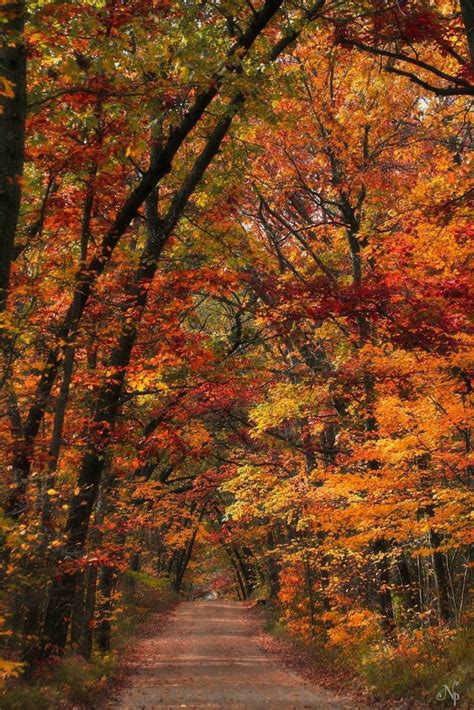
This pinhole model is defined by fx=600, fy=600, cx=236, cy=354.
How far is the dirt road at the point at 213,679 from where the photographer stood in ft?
34.1

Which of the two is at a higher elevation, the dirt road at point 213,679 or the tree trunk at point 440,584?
the tree trunk at point 440,584

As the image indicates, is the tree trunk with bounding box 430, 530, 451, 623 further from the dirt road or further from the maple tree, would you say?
the dirt road

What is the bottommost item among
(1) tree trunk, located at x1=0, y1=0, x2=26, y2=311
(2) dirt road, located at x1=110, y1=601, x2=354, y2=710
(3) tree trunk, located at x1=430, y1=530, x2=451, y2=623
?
(2) dirt road, located at x1=110, y1=601, x2=354, y2=710

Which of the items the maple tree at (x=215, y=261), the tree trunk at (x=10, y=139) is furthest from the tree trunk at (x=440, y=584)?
the tree trunk at (x=10, y=139)

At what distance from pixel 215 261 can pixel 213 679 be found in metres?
8.99

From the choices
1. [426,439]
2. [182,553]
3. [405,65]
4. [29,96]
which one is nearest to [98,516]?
[426,439]

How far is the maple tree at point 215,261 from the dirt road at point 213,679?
5.42 ft

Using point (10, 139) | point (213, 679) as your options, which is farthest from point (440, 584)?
point (10, 139)

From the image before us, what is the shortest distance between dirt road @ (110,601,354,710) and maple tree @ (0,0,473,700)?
5.42 feet

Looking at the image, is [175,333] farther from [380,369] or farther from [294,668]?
[294,668]

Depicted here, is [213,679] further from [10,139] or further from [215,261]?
[10,139]

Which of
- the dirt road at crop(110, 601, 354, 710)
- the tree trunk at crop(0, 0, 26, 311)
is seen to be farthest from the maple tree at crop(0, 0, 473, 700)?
the dirt road at crop(110, 601, 354, 710)

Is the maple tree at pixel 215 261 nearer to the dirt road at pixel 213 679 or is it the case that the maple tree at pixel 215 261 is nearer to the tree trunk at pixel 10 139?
the tree trunk at pixel 10 139

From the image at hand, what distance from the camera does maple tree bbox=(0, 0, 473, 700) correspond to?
23.2 feet
